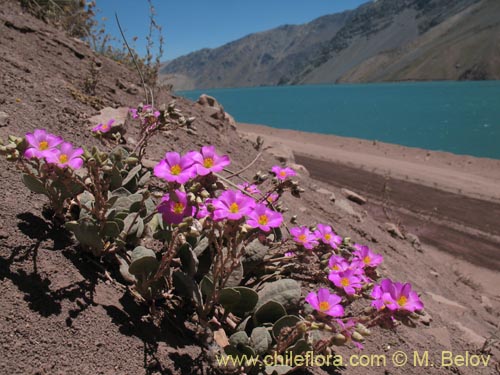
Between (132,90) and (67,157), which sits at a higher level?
(132,90)

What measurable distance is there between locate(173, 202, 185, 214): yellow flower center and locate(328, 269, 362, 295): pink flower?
2.73 ft

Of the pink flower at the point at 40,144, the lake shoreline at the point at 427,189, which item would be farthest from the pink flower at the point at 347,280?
the lake shoreline at the point at 427,189

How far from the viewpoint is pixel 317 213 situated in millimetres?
5180

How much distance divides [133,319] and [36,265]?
531 mm

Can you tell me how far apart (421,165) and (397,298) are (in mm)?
16643

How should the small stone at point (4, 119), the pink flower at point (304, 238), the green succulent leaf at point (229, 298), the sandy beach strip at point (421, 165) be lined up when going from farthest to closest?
the sandy beach strip at point (421, 165) < the small stone at point (4, 119) < the pink flower at point (304, 238) < the green succulent leaf at point (229, 298)

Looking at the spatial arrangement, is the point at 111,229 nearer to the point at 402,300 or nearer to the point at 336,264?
the point at 336,264

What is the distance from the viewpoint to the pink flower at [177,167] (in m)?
1.61

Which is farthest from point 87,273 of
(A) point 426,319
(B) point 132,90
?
(B) point 132,90

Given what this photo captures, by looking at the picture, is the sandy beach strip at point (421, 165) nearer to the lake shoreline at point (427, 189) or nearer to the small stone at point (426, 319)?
the lake shoreline at point (427, 189)

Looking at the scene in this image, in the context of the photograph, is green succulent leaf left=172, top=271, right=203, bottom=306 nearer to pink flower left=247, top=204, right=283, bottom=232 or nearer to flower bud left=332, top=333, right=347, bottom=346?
pink flower left=247, top=204, right=283, bottom=232

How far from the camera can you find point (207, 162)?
1.72 m

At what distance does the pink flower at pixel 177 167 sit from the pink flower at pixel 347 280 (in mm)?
886

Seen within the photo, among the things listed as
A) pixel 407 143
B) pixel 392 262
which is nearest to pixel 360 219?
pixel 392 262
